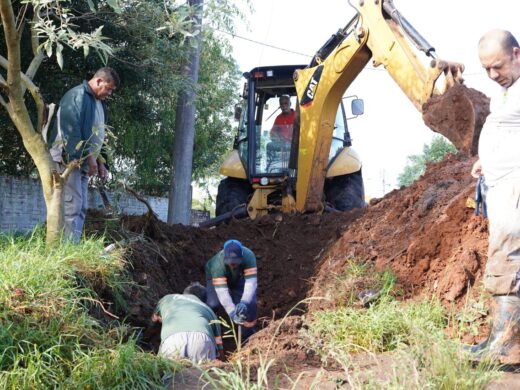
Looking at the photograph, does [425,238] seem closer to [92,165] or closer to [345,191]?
[92,165]

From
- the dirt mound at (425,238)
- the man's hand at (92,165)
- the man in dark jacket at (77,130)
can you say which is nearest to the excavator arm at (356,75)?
the dirt mound at (425,238)

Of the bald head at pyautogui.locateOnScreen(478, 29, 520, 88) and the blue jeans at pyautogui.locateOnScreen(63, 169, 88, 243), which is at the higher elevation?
the bald head at pyautogui.locateOnScreen(478, 29, 520, 88)

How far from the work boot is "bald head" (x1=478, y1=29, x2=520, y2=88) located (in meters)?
→ 1.34

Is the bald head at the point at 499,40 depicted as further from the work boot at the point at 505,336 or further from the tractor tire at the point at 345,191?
the tractor tire at the point at 345,191

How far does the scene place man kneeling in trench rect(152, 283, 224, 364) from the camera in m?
5.04

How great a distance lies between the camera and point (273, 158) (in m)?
10.1

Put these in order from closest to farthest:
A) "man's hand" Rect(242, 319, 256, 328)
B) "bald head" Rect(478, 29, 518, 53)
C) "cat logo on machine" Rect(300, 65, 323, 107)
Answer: "bald head" Rect(478, 29, 518, 53), "man's hand" Rect(242, 319, 256, 328), "cat logo on machine" Rect(300, 65, 323, 107)

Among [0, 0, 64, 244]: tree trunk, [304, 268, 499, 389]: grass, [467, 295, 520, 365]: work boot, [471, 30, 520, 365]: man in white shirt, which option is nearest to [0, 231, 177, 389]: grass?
[0, 0, 64, 244]: tree trunk

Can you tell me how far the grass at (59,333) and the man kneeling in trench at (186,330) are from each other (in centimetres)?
38

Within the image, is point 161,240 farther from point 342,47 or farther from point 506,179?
point 506,179

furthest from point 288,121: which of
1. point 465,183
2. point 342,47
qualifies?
point 465,183

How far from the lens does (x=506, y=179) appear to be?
4.00 meters

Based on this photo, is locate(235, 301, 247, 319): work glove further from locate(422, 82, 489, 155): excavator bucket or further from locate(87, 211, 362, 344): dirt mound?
locate(422, 82, 489, 155): excavator bucket

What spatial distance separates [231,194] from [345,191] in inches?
71.4
